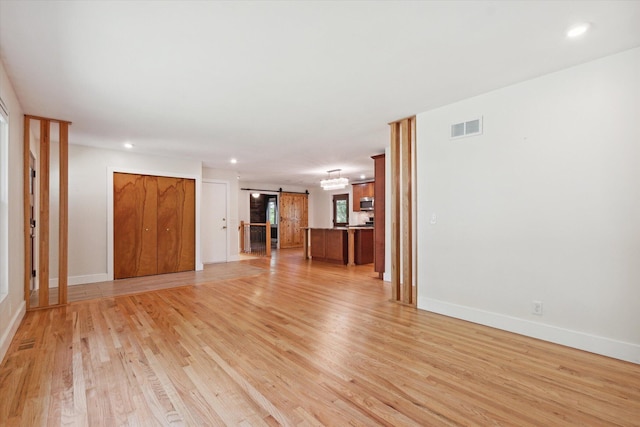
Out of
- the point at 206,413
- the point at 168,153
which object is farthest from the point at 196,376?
the point at 168,153

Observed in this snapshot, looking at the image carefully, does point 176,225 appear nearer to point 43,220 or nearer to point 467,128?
point 43,220

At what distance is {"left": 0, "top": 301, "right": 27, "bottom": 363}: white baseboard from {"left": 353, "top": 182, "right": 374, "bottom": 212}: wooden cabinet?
7.70 meters

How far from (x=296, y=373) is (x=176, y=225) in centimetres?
529

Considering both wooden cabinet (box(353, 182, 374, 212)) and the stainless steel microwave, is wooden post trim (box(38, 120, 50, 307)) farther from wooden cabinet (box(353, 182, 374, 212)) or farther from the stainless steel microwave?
the stainless steel microwave

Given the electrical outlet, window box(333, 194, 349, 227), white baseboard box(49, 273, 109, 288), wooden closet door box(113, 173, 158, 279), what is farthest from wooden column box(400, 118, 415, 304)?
window box(333, 194, 349, 227)

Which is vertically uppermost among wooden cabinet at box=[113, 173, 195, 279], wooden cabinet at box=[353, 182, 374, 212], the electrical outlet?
wooden cabinet at box=[353, 182, 374, 212]

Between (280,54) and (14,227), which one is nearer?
(280,54)

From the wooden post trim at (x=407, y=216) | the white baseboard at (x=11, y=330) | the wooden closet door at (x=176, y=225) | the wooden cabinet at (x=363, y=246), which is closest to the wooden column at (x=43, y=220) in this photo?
the white baseboard at (x=11, y=330)

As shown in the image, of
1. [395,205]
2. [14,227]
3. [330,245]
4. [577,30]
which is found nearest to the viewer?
[577,30]

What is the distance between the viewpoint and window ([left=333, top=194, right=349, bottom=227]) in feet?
38.2

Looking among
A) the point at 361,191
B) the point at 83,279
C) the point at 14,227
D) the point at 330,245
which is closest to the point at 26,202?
the point at 14,227

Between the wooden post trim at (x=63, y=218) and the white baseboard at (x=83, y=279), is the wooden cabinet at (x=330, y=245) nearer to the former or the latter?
the white baseboard at (x=83, y=279)

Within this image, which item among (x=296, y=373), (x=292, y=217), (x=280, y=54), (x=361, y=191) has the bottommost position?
(x=296, y=373)

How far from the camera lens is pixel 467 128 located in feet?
11.2
